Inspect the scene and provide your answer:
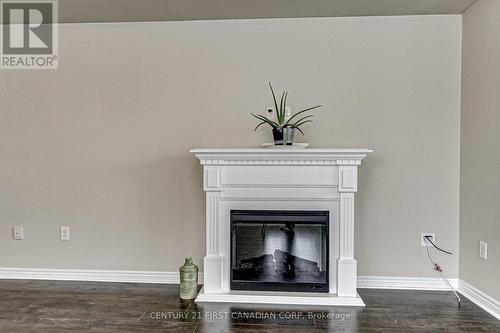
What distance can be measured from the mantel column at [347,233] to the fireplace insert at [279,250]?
117mm

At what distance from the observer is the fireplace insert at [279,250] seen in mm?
2775

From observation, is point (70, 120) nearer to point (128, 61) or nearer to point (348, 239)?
point (128, 61)

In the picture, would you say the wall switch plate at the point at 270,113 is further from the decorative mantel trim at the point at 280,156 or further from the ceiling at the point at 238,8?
the ceiling at the point at 238,8

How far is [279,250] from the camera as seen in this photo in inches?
111

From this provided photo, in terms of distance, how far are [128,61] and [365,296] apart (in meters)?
2.94

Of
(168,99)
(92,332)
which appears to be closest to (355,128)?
(168,99)

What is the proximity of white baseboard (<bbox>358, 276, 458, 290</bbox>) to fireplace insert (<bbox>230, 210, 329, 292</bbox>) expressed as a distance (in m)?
0.52

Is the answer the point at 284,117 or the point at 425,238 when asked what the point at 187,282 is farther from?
the point at 425,238

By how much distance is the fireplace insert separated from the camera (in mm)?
2775

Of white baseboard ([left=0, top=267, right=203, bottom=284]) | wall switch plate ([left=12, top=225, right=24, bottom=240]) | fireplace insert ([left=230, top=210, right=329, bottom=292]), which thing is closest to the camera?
fireplace insert ([left=230, top=210, right=329, bottom=292])

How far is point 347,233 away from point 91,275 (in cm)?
236

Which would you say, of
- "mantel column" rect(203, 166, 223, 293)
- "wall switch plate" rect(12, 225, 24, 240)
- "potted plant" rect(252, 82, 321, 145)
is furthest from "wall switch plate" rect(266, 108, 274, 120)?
"wall switch plate" rect(12, 225, 24, 240)

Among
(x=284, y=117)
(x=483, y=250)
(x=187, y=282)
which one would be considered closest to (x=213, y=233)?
→ (x=187, y=282)

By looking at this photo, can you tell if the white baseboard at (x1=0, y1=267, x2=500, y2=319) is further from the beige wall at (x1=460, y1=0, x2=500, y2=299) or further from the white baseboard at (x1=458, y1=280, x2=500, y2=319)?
the beige wall at (x1=460, y1=0, x2=500, y2=299)
